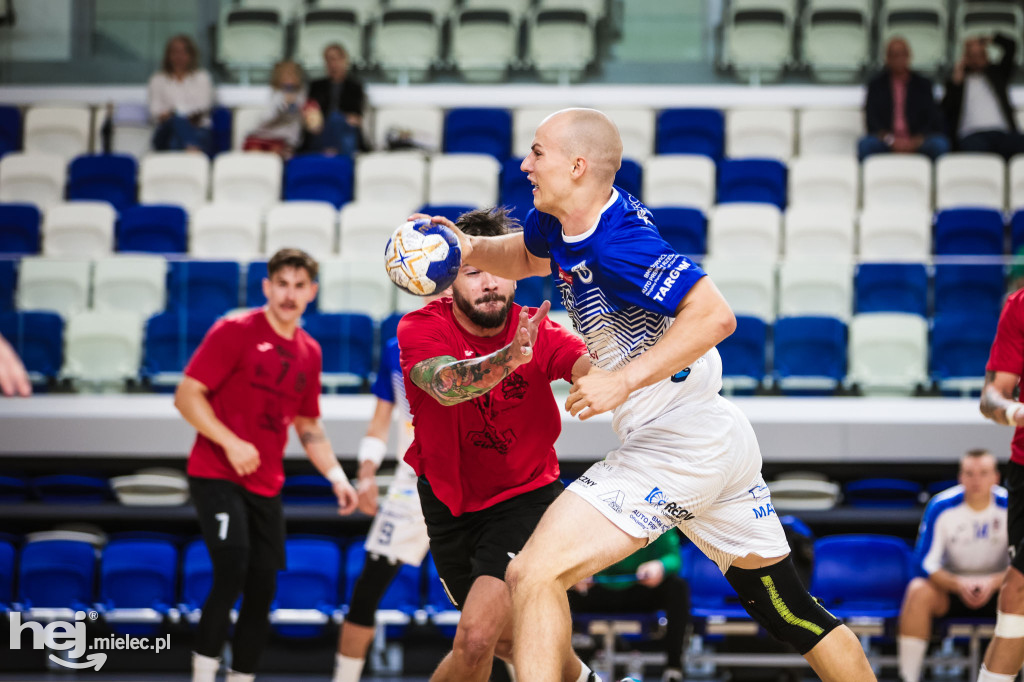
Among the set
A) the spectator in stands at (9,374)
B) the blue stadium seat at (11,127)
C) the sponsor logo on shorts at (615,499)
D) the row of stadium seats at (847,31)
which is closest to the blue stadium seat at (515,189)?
the row of stadium seats at (847,31)

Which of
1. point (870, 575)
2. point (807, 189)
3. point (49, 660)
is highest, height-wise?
point (807, 189)

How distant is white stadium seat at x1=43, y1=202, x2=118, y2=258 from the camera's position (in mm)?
10555

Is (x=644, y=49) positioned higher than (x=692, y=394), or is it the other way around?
(x=644, y=49)

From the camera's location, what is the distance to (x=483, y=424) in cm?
399

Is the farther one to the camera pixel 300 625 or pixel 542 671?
pixel 300 625

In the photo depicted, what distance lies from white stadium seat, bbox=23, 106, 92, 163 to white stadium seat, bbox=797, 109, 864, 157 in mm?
8324

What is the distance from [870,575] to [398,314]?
3.96 meters

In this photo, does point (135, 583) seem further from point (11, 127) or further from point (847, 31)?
point (847, 31)

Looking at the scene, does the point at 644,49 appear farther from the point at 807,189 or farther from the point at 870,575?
the point at 870,575

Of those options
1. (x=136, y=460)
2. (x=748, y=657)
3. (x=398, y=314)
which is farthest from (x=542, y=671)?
(x=136, y=460)

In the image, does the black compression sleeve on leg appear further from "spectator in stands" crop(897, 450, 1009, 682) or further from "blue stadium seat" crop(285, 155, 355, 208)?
"blue stadium seat" crop(285, 155, 355, 208)

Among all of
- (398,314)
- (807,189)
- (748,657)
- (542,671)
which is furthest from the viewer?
(807,189)

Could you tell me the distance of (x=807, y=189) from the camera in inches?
444

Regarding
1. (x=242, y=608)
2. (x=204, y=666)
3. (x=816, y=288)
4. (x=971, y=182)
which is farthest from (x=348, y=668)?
(x=971, y=182)
